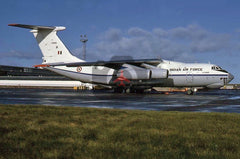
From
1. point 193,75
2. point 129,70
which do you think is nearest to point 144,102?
point 129,70

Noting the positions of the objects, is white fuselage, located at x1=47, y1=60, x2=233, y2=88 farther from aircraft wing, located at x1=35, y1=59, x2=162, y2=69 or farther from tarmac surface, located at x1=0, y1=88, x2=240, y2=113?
tarmac surface, located at x1=0, y1=88, x2=240, y2=113

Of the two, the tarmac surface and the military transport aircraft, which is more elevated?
the military transport aircraft

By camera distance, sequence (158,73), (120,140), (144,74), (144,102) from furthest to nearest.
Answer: (144,74), (158,73), (144,102), (120,140)

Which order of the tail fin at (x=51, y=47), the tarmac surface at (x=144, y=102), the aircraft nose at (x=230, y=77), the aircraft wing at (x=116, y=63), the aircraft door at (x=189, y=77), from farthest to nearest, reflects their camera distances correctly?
the tail fin at (x=51, y=47)
the aircraft wing at (x=116, y=63)
the aircraft door at (x=189, y=77)
the aircraft nose at (x=230, y=77)
the tarmac surface at (x=144, y=102)

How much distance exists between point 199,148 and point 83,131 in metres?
2.71

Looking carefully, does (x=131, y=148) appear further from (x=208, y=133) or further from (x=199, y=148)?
(x=208, y=133)

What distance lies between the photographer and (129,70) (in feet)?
88.8

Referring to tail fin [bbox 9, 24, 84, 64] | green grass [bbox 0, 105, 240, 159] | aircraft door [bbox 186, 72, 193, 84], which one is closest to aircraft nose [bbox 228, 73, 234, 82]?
aircraft door [bbox 186, 72, 193, 84]

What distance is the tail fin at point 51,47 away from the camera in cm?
Result: 2947

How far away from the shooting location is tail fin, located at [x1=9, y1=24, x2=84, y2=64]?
29469 mm

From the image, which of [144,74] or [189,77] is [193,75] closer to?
[189,77]

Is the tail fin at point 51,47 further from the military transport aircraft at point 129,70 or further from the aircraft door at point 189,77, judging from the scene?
the aircraft door at point 189,77

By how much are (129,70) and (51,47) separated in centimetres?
998

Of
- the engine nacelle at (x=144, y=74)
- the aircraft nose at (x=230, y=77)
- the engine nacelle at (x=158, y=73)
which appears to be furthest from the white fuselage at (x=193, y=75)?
the engine nacelle at (x=144, y=74)
